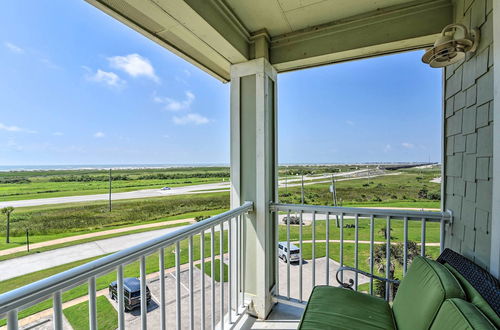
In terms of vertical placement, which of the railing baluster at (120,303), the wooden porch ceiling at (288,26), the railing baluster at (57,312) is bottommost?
the railing baluster at (120,303)

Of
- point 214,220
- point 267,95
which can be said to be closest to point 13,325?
point 214,220

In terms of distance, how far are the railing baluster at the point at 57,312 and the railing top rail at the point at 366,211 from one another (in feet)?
5.59

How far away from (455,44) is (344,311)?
172cm

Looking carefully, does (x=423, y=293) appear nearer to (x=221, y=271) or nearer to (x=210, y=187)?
(x=221, y=271)

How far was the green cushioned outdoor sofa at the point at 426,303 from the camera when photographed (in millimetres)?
851

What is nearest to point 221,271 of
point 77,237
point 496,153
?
point 77,237


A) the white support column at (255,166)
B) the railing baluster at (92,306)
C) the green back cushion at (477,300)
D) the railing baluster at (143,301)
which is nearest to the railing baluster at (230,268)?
the white support column at (255,166)

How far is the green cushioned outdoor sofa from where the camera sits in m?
0.85

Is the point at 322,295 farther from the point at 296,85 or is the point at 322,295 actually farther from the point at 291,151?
the point at 296,85

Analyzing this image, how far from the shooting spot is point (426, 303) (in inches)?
42.4

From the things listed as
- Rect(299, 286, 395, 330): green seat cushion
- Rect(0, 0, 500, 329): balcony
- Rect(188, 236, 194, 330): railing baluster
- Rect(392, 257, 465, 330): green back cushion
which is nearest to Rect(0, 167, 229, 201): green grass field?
Rect(0, 0, 500, 329): balcony

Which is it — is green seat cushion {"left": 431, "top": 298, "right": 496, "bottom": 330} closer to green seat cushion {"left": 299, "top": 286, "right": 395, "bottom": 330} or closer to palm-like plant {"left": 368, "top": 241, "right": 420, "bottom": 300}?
green seat cushion {"left": 299, "top": 286, "right": 395, "bottom": 330}

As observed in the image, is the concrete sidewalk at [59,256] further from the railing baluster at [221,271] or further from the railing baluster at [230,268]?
the railing baluster at [230,268]

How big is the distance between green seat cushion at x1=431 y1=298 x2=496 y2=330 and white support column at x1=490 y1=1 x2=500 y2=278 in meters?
0.39
